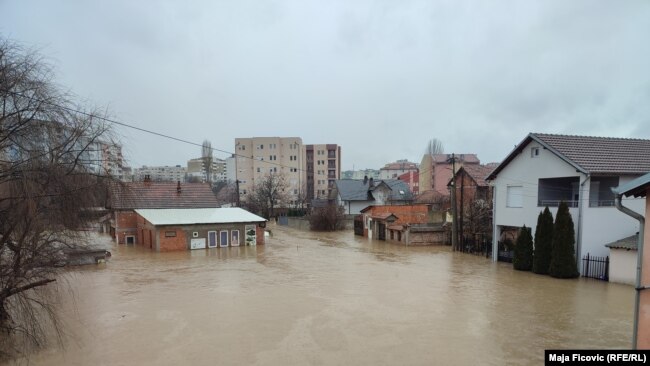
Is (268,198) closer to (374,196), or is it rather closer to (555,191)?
(374,196)

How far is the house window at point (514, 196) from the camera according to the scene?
22438mm

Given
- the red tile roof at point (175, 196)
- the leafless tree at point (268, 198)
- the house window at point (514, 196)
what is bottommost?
the leafless tree at point (268, 198)

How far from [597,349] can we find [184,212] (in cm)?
3240

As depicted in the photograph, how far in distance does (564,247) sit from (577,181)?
4.21 metres

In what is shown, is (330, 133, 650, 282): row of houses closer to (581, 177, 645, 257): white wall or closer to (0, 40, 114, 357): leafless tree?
(581, 177, 645, 257): white wall

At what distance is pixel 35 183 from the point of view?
340 inches

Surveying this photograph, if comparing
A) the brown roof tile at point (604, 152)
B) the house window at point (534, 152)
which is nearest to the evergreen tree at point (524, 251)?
the house window at point (534, 152)

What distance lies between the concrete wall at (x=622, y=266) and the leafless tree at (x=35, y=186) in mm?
20381

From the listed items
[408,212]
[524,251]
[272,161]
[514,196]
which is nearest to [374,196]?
[408,212]

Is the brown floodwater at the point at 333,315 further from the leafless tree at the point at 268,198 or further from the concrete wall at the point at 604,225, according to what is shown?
the leafless tree at the point at 268,198

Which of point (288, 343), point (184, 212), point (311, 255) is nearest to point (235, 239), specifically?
point (184, 212)

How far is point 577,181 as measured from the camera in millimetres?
20594

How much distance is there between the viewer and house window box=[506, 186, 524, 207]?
73.6ft

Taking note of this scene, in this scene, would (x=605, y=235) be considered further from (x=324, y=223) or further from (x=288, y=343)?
(x=324, y=223)
